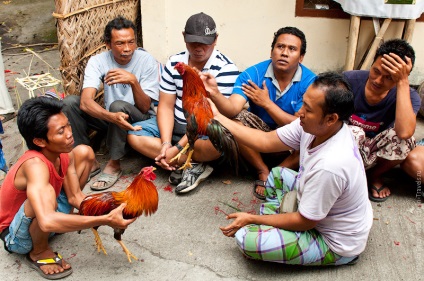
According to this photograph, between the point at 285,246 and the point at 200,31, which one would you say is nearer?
the point at 285,246

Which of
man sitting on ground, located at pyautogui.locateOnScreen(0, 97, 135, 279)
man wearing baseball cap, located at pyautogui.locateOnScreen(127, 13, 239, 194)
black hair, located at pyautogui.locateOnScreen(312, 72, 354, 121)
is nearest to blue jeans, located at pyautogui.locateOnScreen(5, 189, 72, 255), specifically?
man sitting on ground, located at pyautogui.locateOnScreen(0, 97, 135, 279)

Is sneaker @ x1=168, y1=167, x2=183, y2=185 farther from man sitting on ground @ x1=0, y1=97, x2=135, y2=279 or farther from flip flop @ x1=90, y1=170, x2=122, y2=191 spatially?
man sitting on ground @ x1=0, y1=97, x2=135, y2=279

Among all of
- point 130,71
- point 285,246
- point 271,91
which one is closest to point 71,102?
point 130,71

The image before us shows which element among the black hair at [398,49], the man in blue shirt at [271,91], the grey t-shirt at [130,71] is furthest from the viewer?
the grey t-shirt at [130,71]

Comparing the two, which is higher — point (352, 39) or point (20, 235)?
point (352, 39)

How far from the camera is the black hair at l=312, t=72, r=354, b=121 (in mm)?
2400

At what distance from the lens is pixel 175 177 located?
3982 mm

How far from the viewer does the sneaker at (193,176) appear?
3844 mm

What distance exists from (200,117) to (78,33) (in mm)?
1811

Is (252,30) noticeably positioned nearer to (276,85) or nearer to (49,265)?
(276,85)

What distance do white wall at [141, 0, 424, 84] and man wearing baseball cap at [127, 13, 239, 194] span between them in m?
1.55

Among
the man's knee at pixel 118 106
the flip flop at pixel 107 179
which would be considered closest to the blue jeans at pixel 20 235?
the flip flop at pixel 107 179

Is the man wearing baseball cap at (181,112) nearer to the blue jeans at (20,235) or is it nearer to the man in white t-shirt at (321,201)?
the man in white t-shirt at (321,201)

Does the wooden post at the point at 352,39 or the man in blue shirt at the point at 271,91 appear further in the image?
the wooden post at the point at 352,39
